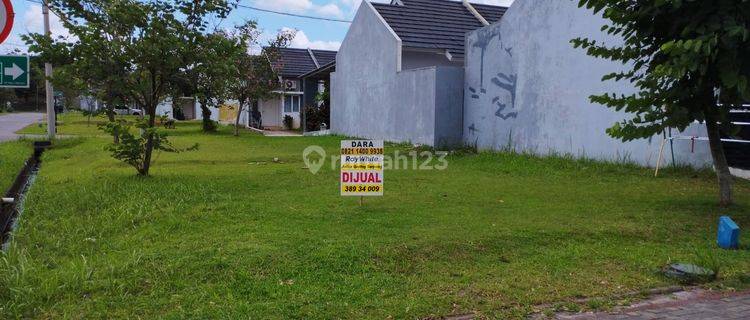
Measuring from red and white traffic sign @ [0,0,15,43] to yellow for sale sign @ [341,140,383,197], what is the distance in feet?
12.7

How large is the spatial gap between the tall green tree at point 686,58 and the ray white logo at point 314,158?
21.1 feet

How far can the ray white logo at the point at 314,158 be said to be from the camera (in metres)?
12.8

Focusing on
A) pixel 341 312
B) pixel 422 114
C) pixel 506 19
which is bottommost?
pixel 341 312

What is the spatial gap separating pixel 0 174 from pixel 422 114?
34.9 ft

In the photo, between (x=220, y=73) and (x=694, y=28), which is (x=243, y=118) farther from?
(x=694, y=28)

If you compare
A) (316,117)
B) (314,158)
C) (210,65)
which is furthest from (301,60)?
(210,65)

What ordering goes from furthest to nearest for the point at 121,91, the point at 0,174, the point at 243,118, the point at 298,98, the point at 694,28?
the point at 243,118, the point at 298,98, the point at 0,174, the point at 121,91, the point at 694,28

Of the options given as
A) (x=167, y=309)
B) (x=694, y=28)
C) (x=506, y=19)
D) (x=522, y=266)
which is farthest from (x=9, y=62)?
(x=506, y=19)

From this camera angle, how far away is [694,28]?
6.44m

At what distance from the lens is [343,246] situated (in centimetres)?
573

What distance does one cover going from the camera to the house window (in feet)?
119

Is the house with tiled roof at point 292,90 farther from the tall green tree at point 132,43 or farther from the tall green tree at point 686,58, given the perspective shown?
the tall green tree at point 686,58

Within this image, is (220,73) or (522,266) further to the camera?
(220,73)

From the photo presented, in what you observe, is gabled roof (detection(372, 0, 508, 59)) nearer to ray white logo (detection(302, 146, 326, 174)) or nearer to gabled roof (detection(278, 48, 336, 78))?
ray white logo (detection(302, 146, 326, 174))
